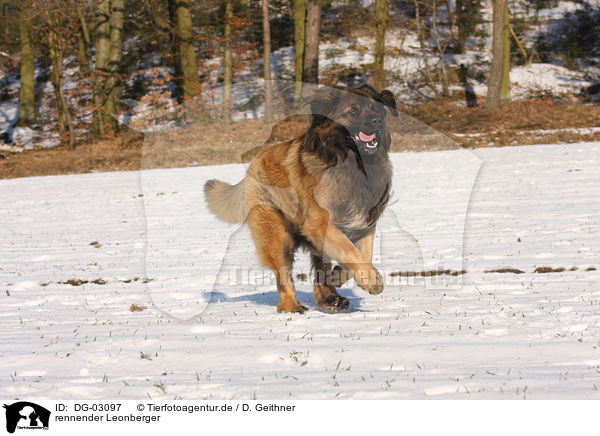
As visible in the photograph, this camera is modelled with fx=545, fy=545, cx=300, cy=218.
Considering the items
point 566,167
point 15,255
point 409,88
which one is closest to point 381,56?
point 409,88

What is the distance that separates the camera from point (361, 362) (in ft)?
10.4

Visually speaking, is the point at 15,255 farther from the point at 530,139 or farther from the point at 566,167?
the point at 530,139

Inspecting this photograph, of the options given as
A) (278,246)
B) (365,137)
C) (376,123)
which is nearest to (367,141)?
(365,137)

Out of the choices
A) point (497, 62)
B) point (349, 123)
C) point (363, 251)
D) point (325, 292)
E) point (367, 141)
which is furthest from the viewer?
point (497, 62)

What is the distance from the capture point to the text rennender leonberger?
413cm

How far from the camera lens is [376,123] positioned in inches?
162

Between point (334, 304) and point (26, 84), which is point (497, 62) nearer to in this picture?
point (334, 304)

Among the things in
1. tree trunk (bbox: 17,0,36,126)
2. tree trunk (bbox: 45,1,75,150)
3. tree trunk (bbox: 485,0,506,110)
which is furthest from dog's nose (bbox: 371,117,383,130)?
tree trunk (bbox: 17,0,36,126)

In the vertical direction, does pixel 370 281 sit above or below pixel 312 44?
above

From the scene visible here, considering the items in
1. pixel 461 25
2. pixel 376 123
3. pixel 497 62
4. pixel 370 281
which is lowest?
pixel 497 62

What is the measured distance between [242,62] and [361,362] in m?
24.4

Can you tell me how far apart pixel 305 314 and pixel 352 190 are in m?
1.20
